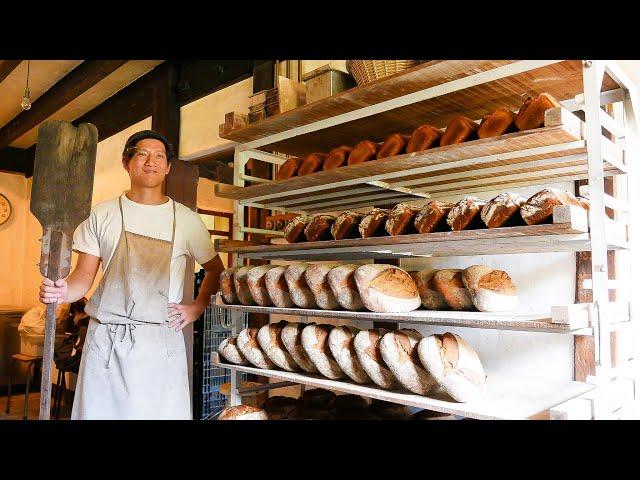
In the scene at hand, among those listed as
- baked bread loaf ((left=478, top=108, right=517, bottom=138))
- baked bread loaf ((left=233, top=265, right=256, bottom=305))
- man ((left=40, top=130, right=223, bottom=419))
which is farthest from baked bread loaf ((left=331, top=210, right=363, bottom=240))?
man ((left=40, top=130, right=223, bottom=419))

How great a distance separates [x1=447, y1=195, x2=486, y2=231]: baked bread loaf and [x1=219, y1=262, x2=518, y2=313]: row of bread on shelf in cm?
17

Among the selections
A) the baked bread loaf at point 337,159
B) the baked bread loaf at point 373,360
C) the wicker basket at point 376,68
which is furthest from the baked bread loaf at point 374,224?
the wicker basket at point 376,68

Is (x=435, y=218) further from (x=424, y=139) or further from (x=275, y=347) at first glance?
(x=275, y=347)

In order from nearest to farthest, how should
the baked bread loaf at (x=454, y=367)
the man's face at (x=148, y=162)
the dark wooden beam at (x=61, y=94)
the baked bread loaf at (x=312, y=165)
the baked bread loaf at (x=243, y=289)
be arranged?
the baked bread loaf at (x=454, y=367) → the baked bread loaf at (x=312, y=165) → the baked bread loaf at (x=243, y=289) → the man's face at (x=148, y=162) → the dark wooden beam at (x=61, y=94)

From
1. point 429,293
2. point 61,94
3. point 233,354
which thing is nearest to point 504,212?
point 429,293

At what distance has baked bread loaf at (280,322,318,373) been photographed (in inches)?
73.1

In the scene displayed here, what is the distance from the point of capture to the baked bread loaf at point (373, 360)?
1579mm

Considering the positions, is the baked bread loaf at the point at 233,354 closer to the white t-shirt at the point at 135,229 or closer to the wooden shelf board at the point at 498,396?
the wooden shelf board at the point at 498,396

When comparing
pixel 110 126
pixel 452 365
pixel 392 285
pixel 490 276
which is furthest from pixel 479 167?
pixel 110 126

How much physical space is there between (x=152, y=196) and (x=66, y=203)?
630 millimetres

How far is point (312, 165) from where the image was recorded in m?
2.00

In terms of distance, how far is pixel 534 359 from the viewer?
6.01 ft

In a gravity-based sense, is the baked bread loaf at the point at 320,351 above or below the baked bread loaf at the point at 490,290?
below

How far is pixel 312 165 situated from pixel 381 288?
63cm
